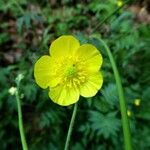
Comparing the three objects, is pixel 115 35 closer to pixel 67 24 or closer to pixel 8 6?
pixel 67 24

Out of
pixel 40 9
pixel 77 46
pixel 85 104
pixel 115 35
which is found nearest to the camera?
pixel 77 46

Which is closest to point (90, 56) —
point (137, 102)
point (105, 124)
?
point (105, 124)

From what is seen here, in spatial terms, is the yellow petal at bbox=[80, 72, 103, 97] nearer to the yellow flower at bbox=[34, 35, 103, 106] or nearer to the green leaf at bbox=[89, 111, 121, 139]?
the yellow flower at bbox=[34, 35, 103, 106]

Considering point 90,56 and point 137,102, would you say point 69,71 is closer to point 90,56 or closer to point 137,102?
point 90,56

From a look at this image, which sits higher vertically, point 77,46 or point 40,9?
point 40,9

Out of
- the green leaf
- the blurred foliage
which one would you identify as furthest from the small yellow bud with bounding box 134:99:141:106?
the green leaf

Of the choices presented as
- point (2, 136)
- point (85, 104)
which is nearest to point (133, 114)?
point (85, 104)
